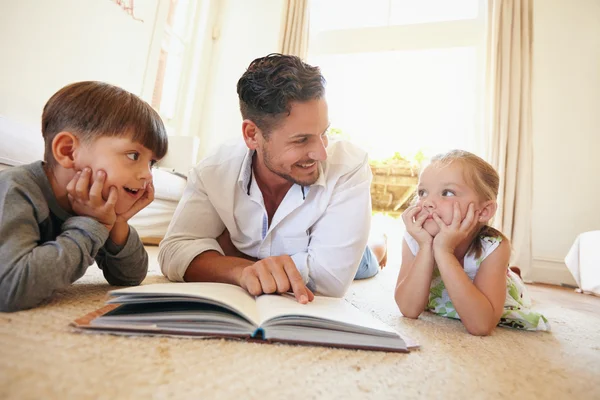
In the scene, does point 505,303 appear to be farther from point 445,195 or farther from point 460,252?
point 445,195

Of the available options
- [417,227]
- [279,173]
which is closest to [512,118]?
[417,227]

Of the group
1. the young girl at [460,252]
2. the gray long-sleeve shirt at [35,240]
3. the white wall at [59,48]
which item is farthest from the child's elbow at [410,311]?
the white wall at [59,48]

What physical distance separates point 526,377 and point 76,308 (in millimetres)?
838

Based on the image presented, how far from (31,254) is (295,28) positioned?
3.83 m

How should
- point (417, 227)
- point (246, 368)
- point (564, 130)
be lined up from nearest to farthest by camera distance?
point (246, 368)
point (417, 227)
point (564, 130)

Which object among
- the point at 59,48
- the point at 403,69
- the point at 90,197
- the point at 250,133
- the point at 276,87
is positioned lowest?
the point at 90,197

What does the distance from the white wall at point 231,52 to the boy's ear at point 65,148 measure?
11.2 ft

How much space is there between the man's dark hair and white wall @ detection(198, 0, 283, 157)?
3.06 meters

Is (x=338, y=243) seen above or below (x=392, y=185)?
below

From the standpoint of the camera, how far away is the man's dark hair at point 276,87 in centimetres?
107

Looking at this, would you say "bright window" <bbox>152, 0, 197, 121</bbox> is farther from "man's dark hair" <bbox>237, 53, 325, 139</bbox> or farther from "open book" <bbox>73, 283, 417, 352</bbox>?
"open book" <bbox>73, 283, 417, 352</bbox>

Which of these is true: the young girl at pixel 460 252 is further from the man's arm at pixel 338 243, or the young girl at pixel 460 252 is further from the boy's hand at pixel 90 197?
the boy's hand at pixel 90 197

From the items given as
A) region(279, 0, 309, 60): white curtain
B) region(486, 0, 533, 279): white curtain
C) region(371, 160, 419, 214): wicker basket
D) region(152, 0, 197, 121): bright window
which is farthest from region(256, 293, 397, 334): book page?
region(279, 0, 309, 60): white curtain

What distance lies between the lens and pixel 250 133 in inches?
46.8
